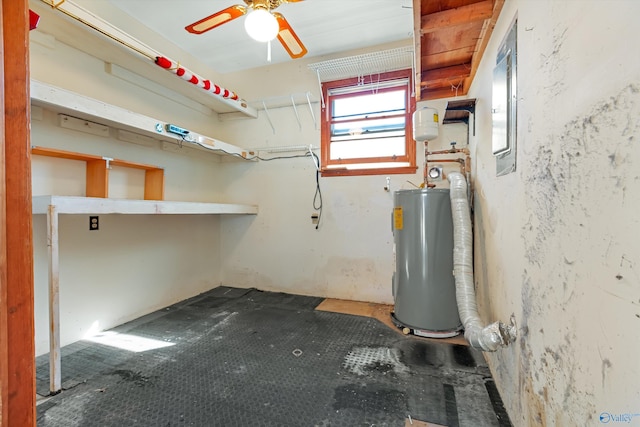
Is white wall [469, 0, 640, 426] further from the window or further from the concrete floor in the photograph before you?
the window

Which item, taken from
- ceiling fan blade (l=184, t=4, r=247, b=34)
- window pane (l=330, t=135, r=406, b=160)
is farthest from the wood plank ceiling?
ceiling fan blade (l=184, t=4, r=247, b=34)

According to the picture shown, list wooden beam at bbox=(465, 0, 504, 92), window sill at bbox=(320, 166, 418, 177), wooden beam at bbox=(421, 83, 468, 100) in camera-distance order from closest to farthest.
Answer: wooden beam at bbox=(465, 0, 504, 92)
wooden beam at bbox=(421, 83, 468, 100)
window sill at bbox=(320, 166, 418, 177)

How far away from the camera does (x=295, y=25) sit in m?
2.61

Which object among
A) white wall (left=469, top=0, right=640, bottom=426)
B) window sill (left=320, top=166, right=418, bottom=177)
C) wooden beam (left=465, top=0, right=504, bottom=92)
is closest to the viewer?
white wall (left=469, top=0, right=640, bottom=426)

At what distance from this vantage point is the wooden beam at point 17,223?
1.65 feet

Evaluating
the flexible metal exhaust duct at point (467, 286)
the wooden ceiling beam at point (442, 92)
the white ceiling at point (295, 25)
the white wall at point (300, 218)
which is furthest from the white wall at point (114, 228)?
the flexible metal exhaust duct at point (467, 286)

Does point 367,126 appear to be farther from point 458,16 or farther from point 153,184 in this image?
point 153,184

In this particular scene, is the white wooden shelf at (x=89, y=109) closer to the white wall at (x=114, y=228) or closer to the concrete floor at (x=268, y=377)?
the white wall at (x=114, y=228)

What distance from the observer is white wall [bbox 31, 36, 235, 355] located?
2.00m

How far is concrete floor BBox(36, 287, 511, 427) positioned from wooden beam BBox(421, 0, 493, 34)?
2091 millimetres

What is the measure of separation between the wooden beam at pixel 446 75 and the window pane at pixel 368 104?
0.49 metres

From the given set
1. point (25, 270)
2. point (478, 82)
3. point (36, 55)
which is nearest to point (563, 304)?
point (25, 270)

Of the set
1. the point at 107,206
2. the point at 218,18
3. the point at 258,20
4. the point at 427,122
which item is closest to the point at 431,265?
the point at 427,122

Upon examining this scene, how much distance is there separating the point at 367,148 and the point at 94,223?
272cm
